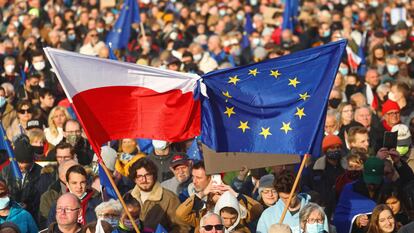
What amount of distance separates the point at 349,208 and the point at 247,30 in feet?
47.3

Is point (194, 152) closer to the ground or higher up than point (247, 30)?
closer to the ground

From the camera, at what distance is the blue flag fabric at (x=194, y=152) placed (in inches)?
621

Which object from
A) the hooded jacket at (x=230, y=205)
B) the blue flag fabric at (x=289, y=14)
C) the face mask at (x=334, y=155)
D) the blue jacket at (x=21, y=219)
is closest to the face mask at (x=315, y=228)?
the hooded jacket at (x=230, y=205)

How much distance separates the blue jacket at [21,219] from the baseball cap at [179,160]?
2094 millimetres

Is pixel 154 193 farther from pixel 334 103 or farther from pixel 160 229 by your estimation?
pixel 334 103

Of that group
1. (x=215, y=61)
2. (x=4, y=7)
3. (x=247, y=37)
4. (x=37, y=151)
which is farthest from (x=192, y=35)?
(x=37, y=151)

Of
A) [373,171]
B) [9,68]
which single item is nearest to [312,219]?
[373,171]

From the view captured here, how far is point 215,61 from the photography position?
76.8ft

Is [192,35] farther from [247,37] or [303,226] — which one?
[303,226]

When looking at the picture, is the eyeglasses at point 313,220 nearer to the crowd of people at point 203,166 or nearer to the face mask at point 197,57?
the crowd of people at point 203,166

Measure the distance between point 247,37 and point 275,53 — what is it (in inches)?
170

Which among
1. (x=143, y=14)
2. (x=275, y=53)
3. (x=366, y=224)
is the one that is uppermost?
(x=143, y=14)

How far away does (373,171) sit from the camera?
14.1 meters

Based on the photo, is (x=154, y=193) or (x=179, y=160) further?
(x=179, y=160)
